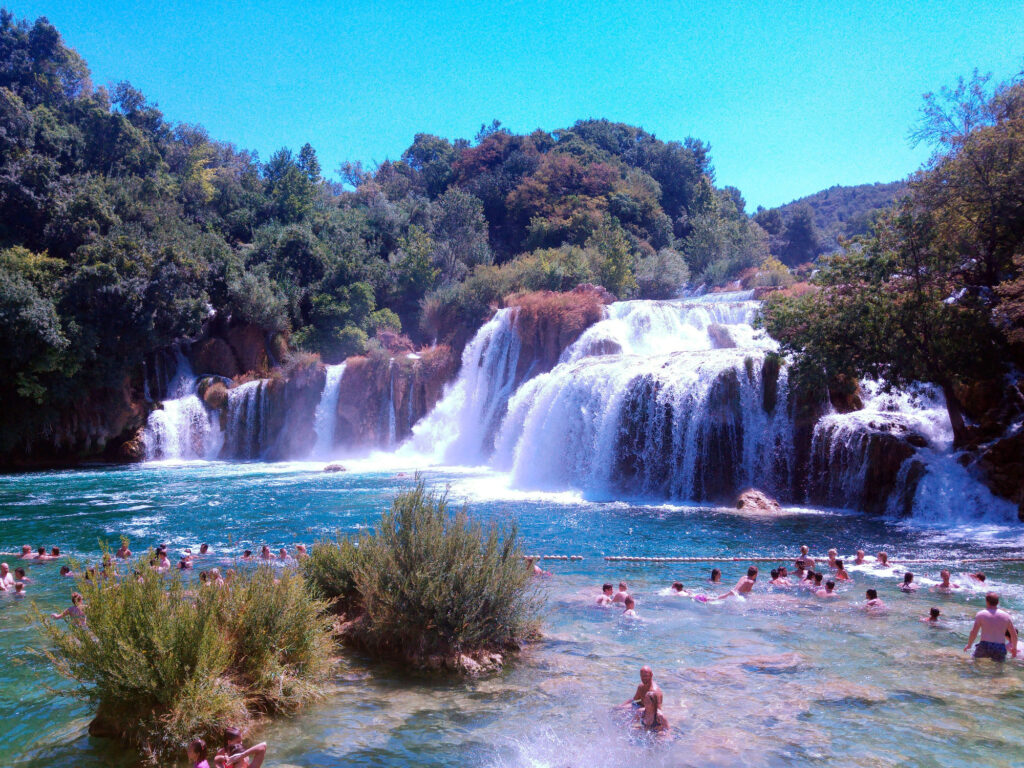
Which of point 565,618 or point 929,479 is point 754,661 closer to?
point 565,618

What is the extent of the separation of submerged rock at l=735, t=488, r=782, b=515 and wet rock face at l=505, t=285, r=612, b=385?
11.9 meters

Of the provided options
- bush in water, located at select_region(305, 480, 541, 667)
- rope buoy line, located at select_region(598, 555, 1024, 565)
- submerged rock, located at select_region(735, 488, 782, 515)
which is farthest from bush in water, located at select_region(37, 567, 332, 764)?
submerged rock, located at select_region(735, 488, 782, 515)

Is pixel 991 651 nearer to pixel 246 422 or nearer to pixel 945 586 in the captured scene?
pixel 945 586

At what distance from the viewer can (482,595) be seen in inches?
304

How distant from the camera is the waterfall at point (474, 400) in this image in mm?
28578

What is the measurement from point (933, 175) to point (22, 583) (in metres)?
19.5

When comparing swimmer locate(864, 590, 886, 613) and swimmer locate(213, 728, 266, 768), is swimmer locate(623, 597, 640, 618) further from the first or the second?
swimmer locate(213, 728, 266, 768)

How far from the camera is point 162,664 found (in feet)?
18.3

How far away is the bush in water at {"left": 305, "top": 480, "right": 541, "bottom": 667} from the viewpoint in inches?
298

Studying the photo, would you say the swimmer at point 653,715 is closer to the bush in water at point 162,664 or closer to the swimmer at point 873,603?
the bush in water at point 162,664

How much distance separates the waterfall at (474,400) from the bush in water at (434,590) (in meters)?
19.7

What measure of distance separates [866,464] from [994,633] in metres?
9.43

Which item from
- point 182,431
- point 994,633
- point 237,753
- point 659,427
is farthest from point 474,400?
point 237,753

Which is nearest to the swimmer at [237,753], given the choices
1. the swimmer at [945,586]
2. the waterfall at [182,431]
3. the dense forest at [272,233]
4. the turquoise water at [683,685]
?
the turquoise water at [683,685]
